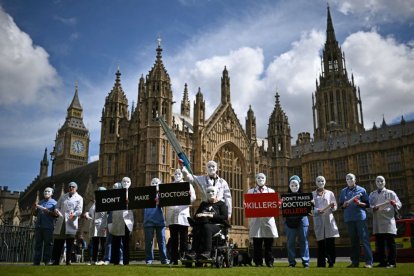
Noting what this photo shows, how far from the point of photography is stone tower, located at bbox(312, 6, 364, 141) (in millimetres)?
82500

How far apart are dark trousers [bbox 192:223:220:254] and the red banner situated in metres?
2.27

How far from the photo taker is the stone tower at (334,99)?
82500mm

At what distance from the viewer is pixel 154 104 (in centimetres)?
4003

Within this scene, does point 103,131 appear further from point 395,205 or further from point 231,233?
point 395,205

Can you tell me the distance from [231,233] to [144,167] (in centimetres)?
1237

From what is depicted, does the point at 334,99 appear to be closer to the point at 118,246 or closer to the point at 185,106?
the point at 185,106

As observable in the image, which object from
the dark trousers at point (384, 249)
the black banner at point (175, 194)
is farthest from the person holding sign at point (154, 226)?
the dark trousers at point (384, 249)

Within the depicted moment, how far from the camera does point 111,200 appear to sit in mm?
12672

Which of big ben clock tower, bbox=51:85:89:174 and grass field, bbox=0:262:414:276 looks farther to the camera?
big ben clock tower, bbox=51:85:89:174

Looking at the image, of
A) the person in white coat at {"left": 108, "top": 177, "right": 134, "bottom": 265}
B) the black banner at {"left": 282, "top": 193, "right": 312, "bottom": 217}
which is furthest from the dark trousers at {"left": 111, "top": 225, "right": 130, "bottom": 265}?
the black banner at {"left": 282, "top": 193, "right": 312, "bottom": 217}

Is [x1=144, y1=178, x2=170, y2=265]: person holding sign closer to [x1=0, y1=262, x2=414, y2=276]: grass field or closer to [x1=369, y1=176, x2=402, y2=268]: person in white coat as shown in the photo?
[x1=0, y1=262, x2=414, y2=276]: grass field

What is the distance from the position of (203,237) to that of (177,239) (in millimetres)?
2543

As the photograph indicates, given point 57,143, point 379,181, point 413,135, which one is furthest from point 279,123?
point 57,143

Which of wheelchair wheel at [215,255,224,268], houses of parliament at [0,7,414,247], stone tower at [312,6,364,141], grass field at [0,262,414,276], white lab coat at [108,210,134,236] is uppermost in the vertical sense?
stone tower at [312,6,364,141]
